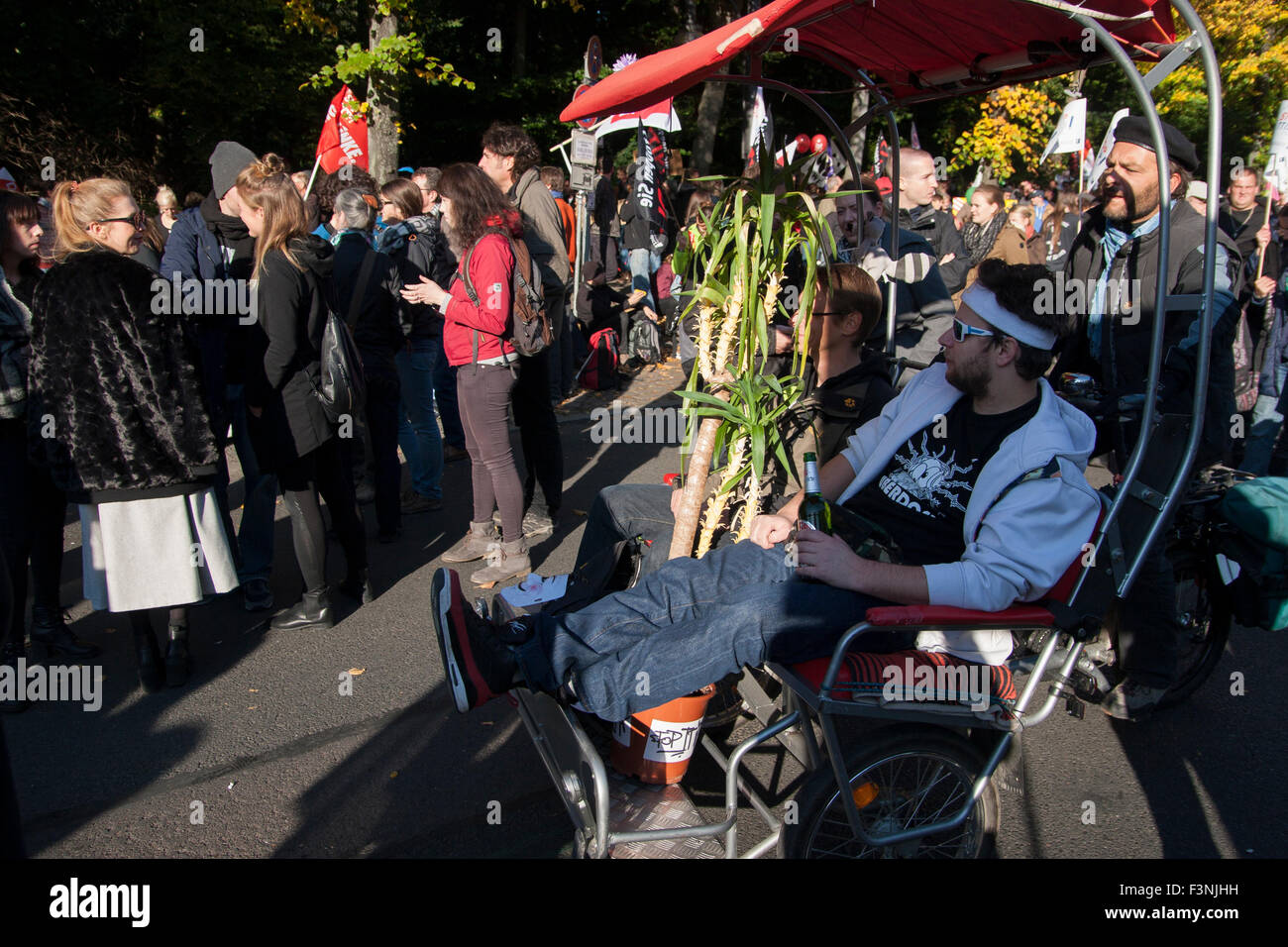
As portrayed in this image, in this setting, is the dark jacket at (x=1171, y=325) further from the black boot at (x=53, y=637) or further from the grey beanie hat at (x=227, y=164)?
the black boot at (x=53, y=637)

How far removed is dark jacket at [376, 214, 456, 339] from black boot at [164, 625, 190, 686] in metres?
2.53

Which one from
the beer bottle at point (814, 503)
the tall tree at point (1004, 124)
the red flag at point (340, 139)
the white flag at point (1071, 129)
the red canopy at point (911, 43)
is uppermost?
the tall tree at point (1004, 124)

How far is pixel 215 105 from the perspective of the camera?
1742 cm

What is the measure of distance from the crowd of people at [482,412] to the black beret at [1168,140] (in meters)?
0.02

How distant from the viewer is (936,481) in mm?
2898

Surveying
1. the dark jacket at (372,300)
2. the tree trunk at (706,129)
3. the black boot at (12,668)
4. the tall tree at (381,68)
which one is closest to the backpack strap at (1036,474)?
the black boot at (12,668)

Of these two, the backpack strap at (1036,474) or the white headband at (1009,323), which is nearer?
the backpack strap at (1036,474)

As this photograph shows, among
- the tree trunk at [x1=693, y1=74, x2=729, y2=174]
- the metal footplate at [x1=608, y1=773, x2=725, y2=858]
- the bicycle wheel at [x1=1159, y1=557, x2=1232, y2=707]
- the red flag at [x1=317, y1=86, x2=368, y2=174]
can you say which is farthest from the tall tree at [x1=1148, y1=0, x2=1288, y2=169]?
the metal footplate at [x1=608, y1=773, x2=725, y2=858]

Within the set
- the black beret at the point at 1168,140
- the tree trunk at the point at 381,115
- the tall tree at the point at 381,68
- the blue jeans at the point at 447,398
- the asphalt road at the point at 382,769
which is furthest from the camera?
the tree trunk at the point at 381,115

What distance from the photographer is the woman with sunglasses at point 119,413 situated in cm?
344

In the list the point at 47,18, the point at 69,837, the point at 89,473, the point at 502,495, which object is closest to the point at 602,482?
the point at 502,495

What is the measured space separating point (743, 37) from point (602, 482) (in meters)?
4.49

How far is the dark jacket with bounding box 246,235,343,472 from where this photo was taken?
13.2 ft
